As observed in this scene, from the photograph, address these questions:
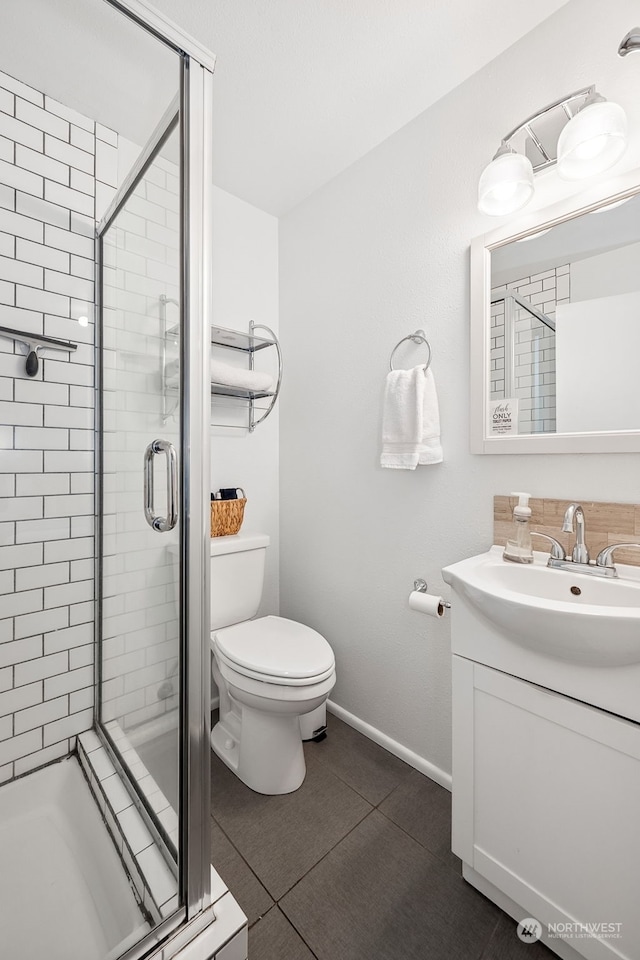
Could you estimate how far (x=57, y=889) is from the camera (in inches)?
40.7

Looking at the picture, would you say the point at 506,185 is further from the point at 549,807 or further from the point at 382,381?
the point at 549,807

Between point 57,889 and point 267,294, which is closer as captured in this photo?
point 57,889

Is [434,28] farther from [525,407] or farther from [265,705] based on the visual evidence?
[265,705]

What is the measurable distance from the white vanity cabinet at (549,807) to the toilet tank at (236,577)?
94 cm

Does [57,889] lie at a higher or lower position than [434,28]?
lower

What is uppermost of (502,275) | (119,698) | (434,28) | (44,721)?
(434,28)

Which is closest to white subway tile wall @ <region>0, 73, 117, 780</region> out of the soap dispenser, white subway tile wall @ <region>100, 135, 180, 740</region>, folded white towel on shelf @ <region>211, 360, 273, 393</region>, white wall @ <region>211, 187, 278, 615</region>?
white subway tile wall @ <region>100, 135, 180, 740</region>

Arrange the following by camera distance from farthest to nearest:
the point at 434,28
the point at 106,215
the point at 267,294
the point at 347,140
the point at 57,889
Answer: the point at 267,294, the point at 347,140, the point at 106,215, the point at 434,28, the point at 57,889

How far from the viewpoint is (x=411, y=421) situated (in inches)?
55.4

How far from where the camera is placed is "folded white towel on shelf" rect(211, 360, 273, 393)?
163cm

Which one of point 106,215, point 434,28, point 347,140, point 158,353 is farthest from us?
point 347,140

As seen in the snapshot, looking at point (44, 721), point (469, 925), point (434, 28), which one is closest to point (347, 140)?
point (434, 28)

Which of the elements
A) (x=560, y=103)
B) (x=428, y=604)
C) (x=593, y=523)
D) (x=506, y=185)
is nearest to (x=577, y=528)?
(x=593, y=523)

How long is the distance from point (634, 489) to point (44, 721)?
189cm
